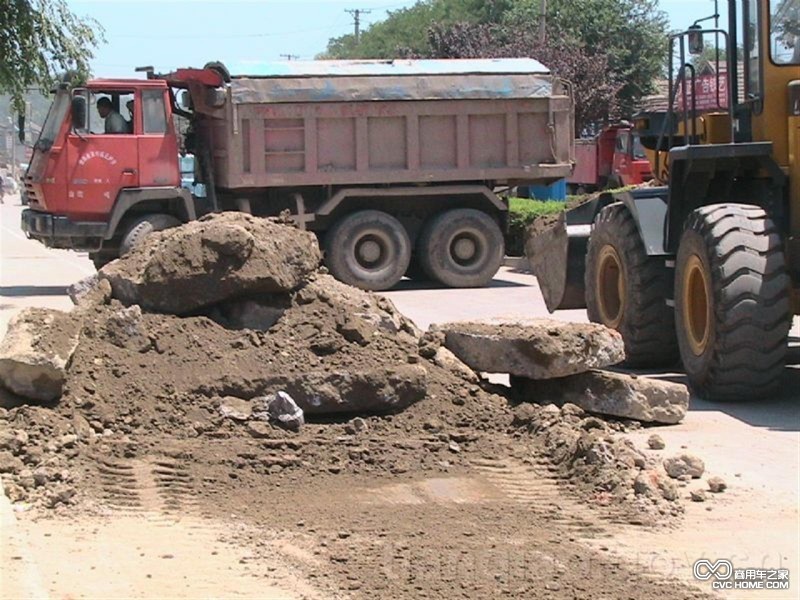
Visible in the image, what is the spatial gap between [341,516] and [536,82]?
45.8ft

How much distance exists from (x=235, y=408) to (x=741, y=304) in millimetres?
3547

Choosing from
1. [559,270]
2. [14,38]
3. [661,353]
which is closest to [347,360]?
[661,353]

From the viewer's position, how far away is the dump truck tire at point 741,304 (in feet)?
32.6

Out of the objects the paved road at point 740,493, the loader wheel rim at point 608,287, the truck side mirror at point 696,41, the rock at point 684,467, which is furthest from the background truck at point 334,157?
the rock at point 684,467

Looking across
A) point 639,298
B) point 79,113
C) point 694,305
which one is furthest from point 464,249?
point 694,305

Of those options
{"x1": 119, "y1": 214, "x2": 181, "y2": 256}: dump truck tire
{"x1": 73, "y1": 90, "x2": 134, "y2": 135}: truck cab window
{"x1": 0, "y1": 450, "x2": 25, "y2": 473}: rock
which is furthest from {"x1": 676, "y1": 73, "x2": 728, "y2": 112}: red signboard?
{"x1": 73, "y1": 90, "x2": 134, "y2": 135}: truck cab window

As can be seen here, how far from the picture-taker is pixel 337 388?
9.22 meters

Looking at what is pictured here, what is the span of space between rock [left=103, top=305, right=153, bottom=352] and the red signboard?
205 inches

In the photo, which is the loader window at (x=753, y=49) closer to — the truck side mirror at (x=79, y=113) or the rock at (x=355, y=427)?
the rock at (x=355, y=427)

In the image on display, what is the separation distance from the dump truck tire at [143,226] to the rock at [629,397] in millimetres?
10597

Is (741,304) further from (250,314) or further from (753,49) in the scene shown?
(250,314)

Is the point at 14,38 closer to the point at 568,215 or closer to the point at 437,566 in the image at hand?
the point at 568,215

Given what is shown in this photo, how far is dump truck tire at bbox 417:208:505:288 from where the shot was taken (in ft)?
67.4

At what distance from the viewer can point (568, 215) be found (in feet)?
47.6
